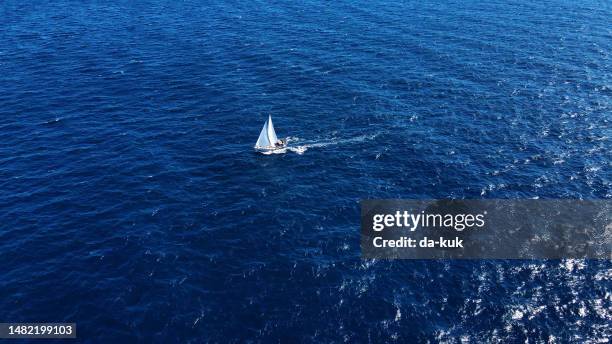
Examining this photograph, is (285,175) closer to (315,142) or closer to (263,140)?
(263,140)

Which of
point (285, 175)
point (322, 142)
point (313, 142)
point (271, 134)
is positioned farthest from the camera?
point (313, 142)

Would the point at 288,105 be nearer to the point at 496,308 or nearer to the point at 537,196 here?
the point at 537,196

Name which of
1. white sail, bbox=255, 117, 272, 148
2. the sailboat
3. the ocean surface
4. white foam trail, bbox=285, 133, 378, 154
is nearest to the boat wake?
white foam trail, bbox=285, 133, 378, 154

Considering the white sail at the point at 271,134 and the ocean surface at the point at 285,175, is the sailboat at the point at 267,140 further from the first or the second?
the ocean surface at the point at 285,175

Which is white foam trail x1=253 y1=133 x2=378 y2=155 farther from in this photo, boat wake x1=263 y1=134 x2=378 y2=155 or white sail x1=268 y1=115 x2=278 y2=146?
white sail x1=268 y1=115 x2=278 y2=146

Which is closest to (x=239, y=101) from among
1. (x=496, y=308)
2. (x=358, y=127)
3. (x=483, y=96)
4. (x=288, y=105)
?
(x=288, y=105)

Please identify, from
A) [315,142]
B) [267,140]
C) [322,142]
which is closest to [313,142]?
[315,142]

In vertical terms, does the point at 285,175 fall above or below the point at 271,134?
below

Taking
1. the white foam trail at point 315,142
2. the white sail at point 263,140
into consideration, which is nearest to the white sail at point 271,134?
the white sail at point 263,140
